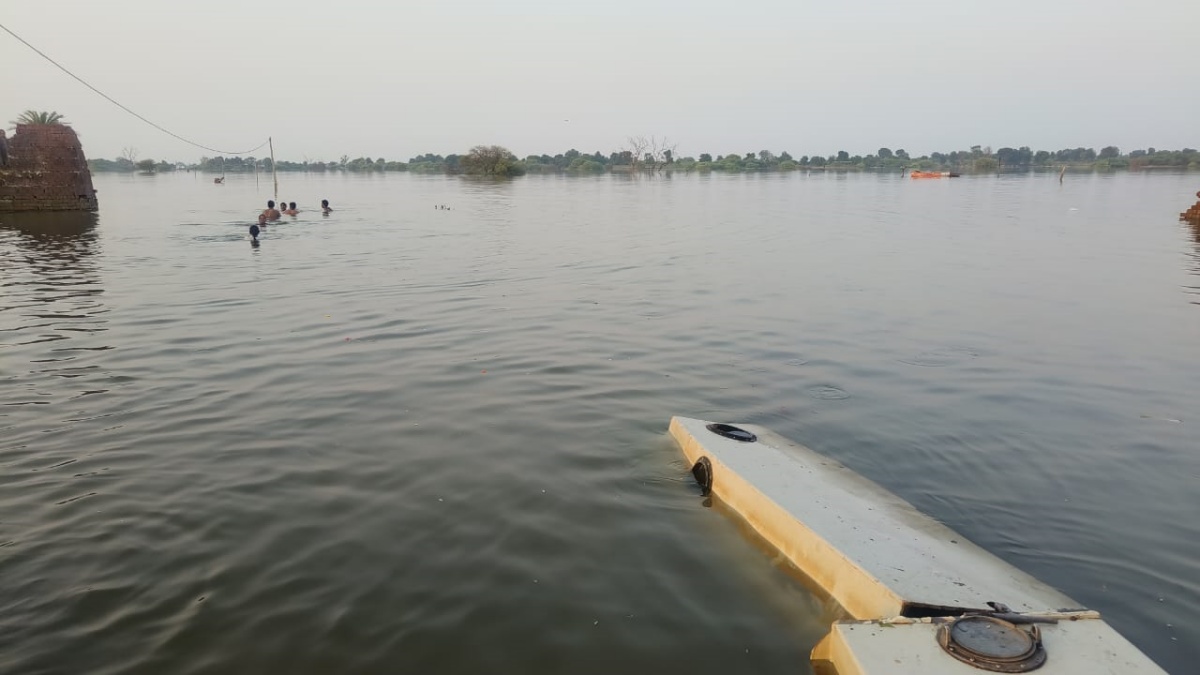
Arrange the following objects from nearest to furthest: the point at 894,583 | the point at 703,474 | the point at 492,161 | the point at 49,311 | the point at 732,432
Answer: the point at 894,583 < the point at 703,474 < the point at 732,432 < the point at 49,311 < the point at 492,161

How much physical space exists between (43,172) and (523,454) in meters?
40.6

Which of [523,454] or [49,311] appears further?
[49,311]

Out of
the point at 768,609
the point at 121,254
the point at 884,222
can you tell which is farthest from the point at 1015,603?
the point at 884,222

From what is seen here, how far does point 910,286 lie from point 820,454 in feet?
34.3

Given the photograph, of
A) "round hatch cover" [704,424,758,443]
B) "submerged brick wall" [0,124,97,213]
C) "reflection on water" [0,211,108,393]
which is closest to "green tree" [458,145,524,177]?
"submerged brick wall" [0,124,97,213]

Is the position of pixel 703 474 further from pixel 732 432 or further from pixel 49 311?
pixel 49 311

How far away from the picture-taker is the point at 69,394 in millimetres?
7742

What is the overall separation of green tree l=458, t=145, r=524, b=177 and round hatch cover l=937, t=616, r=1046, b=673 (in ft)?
320

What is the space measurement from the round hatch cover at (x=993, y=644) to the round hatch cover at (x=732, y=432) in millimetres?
2784

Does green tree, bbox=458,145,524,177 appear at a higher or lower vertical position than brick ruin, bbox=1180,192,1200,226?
higher

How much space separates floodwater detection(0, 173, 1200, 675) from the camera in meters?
3.96

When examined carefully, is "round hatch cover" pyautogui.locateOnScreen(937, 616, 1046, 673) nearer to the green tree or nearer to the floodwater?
the floodwater

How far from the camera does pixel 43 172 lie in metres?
34.5

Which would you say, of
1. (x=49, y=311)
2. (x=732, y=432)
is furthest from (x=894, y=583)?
(x=49, y=311)
